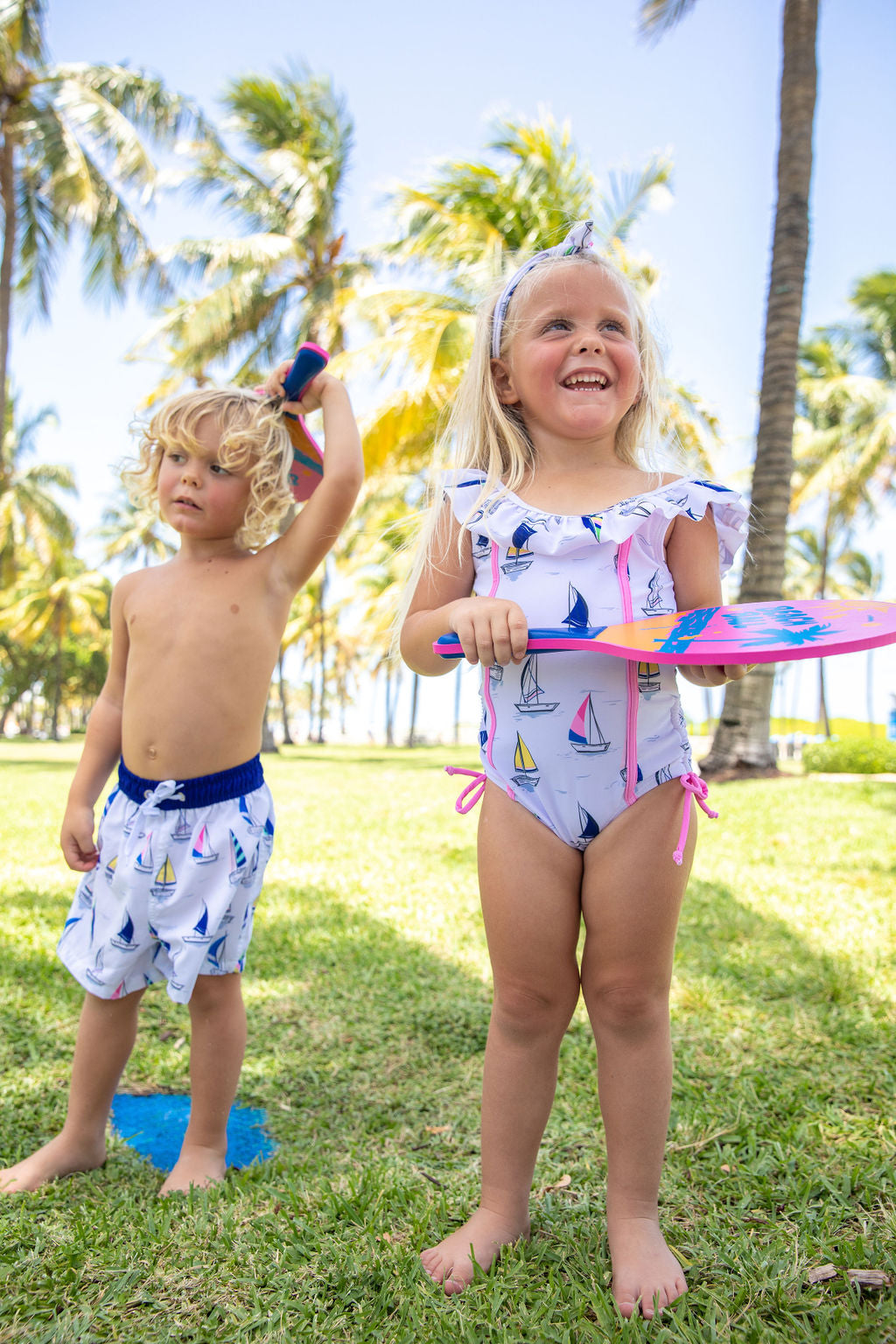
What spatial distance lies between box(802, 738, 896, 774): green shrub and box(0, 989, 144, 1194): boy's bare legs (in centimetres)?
1181

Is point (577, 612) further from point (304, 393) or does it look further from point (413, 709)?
point (413, 709)

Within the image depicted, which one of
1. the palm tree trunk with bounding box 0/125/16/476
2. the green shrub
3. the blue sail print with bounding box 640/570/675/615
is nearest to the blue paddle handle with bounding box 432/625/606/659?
the blue sail print with bounding box 640/570/675/615

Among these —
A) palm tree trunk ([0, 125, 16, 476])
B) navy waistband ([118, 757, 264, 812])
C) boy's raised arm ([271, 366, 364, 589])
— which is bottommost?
navy waistband ([118, 757, 264, 812])

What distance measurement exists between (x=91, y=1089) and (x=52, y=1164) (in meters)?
0.15

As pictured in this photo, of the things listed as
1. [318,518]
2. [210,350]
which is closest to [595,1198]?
[318,518]

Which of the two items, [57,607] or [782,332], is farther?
[57,607]

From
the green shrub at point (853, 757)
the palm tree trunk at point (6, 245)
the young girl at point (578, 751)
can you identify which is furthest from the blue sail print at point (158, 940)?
the palm tree trunk at point (6, 245)

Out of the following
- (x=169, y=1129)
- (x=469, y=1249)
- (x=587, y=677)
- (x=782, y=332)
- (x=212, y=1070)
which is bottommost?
(x=169, y=1129)

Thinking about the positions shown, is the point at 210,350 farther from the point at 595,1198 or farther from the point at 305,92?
the point at 595,1198

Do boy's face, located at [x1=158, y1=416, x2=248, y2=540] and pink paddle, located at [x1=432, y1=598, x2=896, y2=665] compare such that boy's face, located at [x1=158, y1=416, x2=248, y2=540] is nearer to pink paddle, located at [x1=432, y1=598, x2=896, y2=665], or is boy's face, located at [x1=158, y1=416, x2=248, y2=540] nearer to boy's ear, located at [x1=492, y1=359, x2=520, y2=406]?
boy's ear, located at [x1=492, y1=359, x2=520, y2=406]

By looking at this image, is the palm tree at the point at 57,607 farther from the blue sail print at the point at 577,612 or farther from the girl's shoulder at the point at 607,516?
the blue sail print at the point at 577,612

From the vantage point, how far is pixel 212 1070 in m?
1.87

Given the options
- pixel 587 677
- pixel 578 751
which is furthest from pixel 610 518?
pixel 578 751

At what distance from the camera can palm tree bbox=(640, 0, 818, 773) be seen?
7.93m
